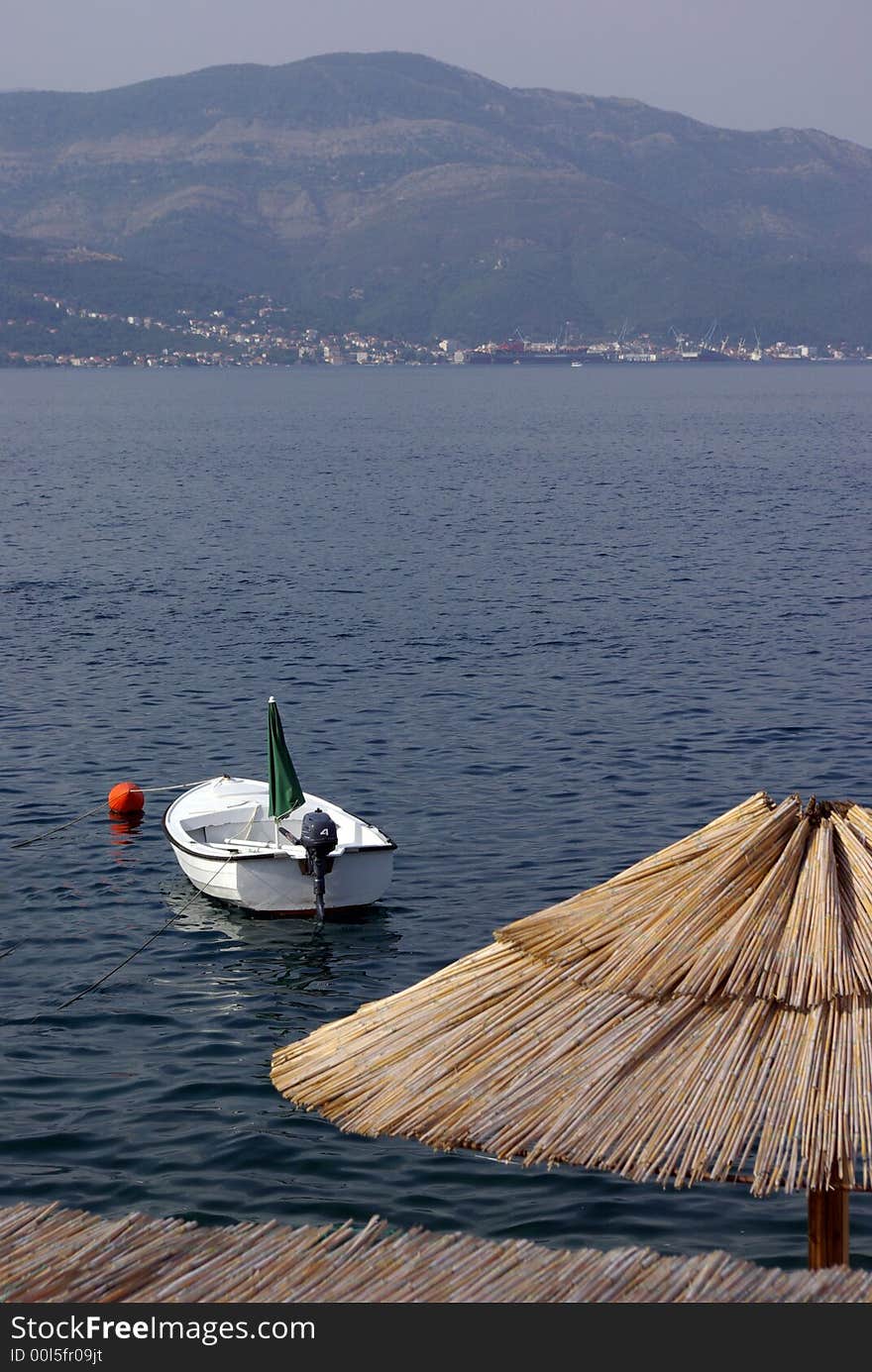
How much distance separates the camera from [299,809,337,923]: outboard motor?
2395 centimetres

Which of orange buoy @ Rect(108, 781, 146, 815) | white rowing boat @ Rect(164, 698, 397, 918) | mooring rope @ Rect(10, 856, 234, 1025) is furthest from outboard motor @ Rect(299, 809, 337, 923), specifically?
orange buoy @ Rect(108, 781, 146, 815)

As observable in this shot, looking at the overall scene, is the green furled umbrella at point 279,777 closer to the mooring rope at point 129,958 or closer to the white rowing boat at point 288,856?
the white rowing boat at point 288,856

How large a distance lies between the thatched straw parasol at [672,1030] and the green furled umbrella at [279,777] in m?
14.7

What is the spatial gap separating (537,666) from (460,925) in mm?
19275

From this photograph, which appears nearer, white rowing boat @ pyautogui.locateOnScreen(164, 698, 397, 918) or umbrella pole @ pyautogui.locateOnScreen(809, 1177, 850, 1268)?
umbrella pole @ pyautogui.locateOnScreen(809, 1177, 850, 1268)

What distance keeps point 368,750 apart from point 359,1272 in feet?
82.4

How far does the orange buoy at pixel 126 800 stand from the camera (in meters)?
29.4

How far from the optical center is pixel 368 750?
1336 inches

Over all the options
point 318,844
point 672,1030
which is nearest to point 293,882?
point 318,844

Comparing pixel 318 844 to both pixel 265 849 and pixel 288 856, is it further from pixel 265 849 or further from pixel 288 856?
pixel 265 849

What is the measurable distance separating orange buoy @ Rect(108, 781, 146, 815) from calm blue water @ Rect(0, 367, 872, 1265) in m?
0.48

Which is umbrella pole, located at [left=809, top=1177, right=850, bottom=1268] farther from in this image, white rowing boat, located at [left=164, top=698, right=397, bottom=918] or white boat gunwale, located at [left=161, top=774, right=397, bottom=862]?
white boat gunwale, located at [left=161, top=774, right=397, bottom=862]

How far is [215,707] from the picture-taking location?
1518 inches

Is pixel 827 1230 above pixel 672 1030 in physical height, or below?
below
